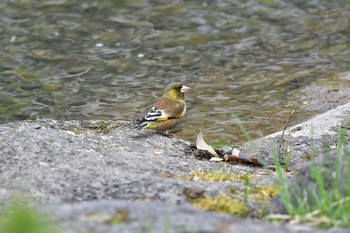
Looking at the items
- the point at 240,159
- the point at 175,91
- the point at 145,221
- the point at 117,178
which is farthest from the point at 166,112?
the point at 145,221

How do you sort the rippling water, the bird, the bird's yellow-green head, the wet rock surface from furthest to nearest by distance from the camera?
the rippling water, the bird's yellow-green head, the bird, the wet rock surface

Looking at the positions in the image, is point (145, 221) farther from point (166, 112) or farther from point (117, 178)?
point (166, 112)

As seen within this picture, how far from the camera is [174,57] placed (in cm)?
1153

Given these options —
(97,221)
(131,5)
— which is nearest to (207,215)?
(97,221)

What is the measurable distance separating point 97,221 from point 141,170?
82.2 inches

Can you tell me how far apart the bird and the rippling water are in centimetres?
94

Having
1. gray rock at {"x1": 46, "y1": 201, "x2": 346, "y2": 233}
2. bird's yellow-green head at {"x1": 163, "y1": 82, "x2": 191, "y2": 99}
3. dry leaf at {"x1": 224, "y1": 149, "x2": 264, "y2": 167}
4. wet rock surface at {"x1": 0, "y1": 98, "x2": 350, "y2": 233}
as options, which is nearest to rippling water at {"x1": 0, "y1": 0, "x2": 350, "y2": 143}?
bird's yellow-green head at {"x1": 163, "y1": 82, "x2": 191, "y2": 99}

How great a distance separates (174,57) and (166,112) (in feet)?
13.9

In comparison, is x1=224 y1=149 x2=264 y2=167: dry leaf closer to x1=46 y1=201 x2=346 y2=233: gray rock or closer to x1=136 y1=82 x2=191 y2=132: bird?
x1=136 y1=82 x2=191 y2=132: bird

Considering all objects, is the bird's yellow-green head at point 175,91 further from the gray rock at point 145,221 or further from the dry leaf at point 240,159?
the gray rock at point 145,221

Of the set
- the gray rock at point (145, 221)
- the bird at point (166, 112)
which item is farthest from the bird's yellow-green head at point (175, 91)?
the gray rock at point (145, 221)

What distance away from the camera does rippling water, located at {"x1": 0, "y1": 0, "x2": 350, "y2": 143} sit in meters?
9.78

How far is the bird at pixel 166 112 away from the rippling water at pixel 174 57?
943 mm

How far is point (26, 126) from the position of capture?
6.28m
